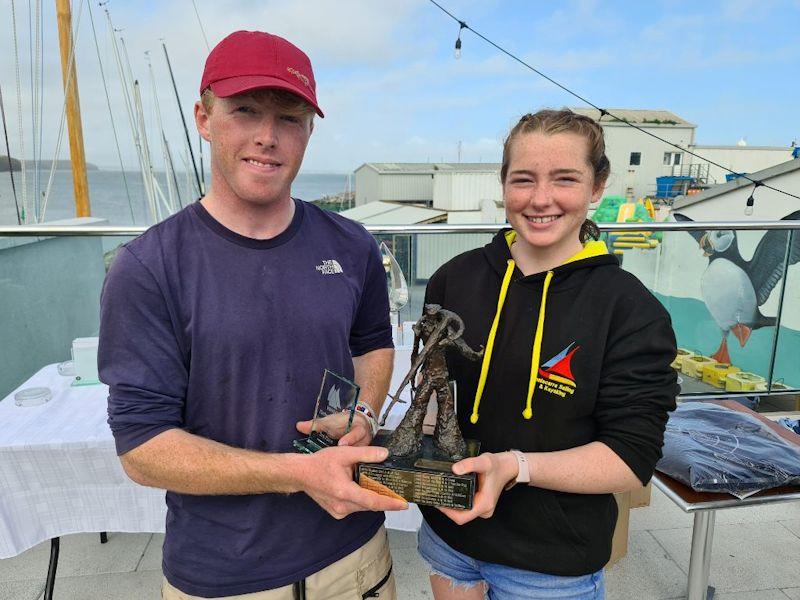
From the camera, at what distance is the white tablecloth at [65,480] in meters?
2.09

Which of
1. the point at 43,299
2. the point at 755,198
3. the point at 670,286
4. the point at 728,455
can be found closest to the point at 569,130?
the point at 728,455

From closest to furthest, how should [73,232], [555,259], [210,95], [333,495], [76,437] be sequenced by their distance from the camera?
[333,495] < [210,95] < [555,259] < [76,437] < [73,232]

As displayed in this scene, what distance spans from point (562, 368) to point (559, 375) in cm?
2

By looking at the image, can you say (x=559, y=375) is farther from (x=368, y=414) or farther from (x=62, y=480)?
(x=62, y=480)

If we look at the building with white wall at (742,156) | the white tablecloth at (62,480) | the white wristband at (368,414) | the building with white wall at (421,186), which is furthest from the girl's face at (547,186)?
the building with white wall at (742,156)

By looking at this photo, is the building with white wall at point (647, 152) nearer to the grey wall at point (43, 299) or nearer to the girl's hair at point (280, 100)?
the grey wall at point (43, 299)

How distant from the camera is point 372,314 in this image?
1602mm

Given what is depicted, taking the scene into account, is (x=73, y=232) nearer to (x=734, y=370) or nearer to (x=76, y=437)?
(x=76, y=437)

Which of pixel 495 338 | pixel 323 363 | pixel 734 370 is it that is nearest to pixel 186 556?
pixel 323 363

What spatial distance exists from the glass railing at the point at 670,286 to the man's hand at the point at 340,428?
91.7 inches

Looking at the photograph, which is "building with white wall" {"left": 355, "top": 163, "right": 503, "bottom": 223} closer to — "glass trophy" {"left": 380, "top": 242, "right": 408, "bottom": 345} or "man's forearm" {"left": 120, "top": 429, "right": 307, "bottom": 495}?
"glass trophy" {"left": 380, "top": 242, "right": 408, "bottom": 345}

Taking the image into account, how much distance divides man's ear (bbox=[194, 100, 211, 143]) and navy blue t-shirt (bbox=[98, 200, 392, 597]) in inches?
7.7

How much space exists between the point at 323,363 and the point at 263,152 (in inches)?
21.9

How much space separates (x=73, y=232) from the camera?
3.73 metres
